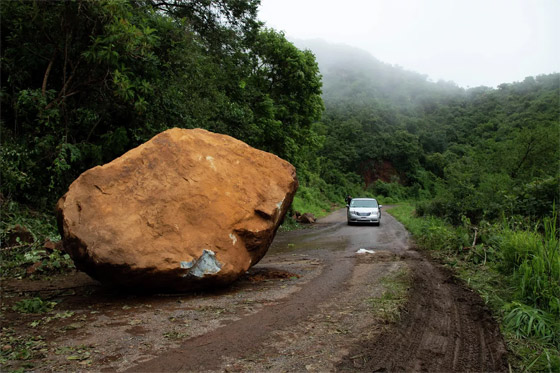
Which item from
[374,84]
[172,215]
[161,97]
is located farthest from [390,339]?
[374,84]

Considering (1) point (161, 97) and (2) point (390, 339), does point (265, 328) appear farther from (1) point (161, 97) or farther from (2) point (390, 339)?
(1) point (161, 97)

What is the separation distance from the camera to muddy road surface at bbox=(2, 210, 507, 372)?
321 centimetres

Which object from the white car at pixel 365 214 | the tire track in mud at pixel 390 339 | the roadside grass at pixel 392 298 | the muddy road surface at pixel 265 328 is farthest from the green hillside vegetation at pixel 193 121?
Answer: the white car at pixel 365 214

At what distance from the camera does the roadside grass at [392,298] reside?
435cm

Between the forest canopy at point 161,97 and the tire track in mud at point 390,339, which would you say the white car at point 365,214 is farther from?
the tire track in mud at point 390,339

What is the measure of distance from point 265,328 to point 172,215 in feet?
7.27

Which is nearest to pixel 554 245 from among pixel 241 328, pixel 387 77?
pixel 241 328

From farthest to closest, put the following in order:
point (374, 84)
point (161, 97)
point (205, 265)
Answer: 1. point (374, 84)
2. point (161, 97)
3. point (205, 265)

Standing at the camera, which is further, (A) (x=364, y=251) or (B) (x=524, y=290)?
(A) (x=364, y=251)

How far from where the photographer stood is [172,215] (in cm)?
529

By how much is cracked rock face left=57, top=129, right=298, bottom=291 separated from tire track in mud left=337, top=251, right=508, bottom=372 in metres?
2.55

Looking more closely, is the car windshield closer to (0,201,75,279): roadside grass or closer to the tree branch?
(0,201,75,279): roadside grass

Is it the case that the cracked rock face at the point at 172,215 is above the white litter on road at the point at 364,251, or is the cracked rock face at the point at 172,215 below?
above

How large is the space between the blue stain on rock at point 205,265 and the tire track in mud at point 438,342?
248 cm
